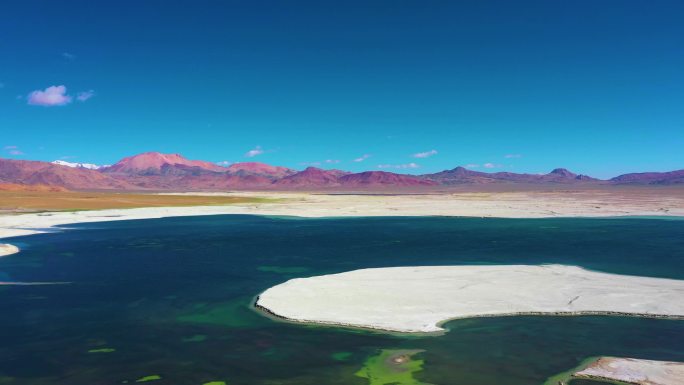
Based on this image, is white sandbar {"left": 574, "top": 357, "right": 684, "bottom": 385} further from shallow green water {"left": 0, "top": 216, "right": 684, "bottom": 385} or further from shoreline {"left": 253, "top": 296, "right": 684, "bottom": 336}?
shoreline {"left": 253, "top": 296, "right": 684, "bottom": 336}

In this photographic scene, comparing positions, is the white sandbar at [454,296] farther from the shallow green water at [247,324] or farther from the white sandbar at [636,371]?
the white sandbar at [636,371]

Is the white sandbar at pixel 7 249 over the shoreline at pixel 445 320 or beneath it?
over

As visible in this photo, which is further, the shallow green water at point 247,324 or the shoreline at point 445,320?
the shoreline at point 445,320

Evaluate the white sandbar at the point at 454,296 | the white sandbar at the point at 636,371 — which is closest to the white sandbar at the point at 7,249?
the white sandbar at the point at 454,296

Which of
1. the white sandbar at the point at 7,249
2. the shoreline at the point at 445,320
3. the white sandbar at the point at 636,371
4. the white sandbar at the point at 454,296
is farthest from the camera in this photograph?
the white sandbar at the point at 7,249

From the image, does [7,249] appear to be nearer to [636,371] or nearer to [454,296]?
[454,296]

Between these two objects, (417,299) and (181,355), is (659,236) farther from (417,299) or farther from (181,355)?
(181,355)

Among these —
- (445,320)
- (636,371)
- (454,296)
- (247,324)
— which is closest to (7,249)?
(247,324)
